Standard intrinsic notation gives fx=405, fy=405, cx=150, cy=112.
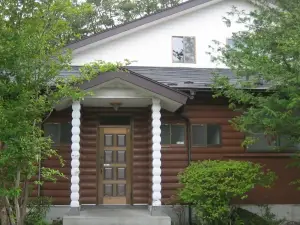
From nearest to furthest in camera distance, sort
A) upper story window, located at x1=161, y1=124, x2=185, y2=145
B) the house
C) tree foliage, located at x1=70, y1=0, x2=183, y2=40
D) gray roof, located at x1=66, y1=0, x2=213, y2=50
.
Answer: the house → upper story window, located at x1=161, y1=124, x2=185, y2=145 → gray roof, located at x1=66, y1=0, x2=213, y2=50 → tree foliage, located at x1=70, y1=0, x2=183, y2=40

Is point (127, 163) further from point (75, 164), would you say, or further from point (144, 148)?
point (75, 164)

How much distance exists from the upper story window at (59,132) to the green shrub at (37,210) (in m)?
1.88

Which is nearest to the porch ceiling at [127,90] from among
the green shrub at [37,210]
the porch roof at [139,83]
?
the porch roof at [139,83]

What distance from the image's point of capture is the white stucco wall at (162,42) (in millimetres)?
13680

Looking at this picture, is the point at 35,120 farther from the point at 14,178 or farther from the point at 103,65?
the point at 103,65

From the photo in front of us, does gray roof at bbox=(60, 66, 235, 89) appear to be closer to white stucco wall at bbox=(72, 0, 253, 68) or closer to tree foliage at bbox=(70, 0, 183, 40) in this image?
white stucco wall at bbox=(72, 0, 253, 68)

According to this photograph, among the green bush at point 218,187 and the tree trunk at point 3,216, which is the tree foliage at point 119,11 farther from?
the tree trunk at point 3,216

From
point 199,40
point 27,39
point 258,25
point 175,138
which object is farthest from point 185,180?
point 199,40

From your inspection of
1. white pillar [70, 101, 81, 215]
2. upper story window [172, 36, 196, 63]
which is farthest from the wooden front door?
upper story window [172, 36, 196, 63]

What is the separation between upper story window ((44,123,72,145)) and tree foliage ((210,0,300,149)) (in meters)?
4.45

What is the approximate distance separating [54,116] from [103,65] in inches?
131

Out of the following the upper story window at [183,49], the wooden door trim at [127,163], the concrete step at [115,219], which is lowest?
the concrete step at [115,219]

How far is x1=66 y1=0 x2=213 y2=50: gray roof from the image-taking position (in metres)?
13.2

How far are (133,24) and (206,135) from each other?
4.69 metres
